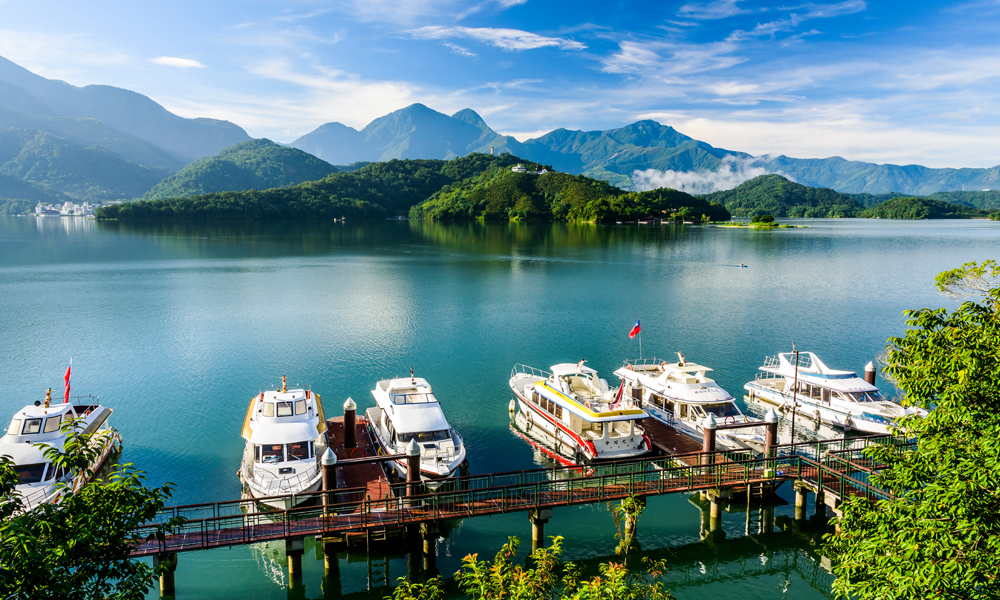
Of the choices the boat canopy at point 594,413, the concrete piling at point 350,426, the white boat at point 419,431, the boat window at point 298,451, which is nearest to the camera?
the boat window at point 298,451

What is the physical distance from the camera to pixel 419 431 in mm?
22484

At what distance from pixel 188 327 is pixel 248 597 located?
38.5 m

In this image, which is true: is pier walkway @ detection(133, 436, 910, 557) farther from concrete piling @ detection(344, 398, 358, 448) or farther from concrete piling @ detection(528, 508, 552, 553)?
concrete piling @ detection(344, 398, 358, 448)

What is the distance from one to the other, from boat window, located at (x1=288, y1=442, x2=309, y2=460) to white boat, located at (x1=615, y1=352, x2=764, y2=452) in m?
16.6

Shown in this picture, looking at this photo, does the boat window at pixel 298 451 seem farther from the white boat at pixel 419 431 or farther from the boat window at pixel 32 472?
the boat window at pixel 32 472

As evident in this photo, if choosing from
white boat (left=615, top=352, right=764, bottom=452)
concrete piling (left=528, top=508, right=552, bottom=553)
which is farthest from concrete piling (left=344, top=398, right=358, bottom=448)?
white boat (left=615, top=352, right=764, bottom=452)

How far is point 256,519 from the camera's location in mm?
18219

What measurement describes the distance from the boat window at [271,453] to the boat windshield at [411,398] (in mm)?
5094

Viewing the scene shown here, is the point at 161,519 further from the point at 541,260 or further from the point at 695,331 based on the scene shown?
the point at 541,260

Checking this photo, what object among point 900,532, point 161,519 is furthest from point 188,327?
point 900,532

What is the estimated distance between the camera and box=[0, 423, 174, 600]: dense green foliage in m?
7.49

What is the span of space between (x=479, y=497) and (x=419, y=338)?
27287 millimetres

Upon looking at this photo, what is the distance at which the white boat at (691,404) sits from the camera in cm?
2520

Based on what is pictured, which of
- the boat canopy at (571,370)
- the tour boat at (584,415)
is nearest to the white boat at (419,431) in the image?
the tour boat at (584,415)
